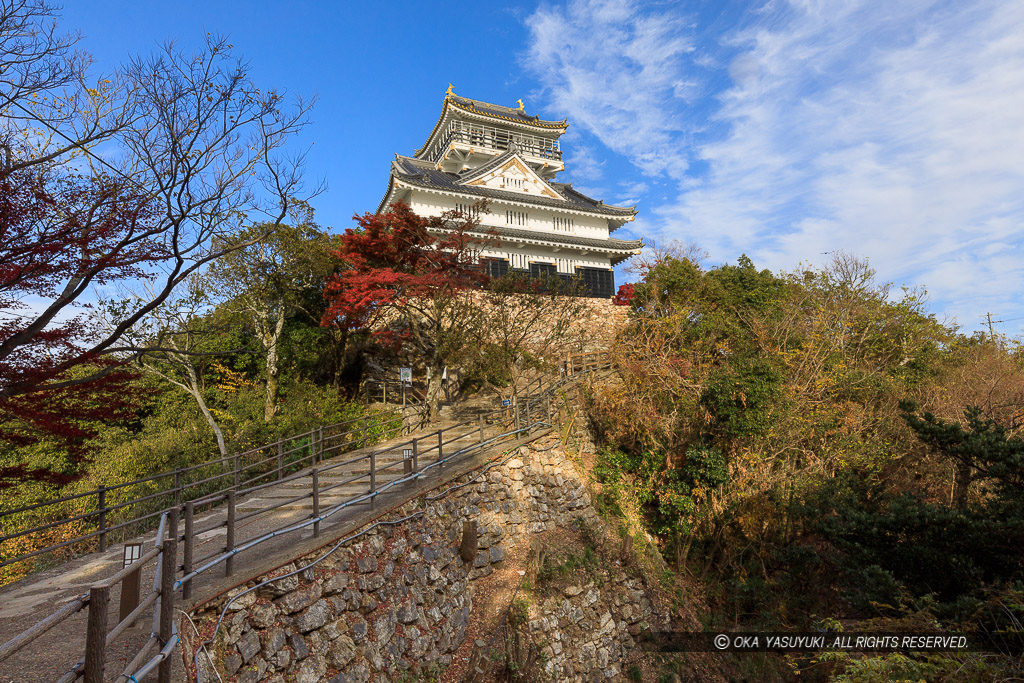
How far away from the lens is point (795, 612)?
1155 cm

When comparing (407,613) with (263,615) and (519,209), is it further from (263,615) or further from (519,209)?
(519,209)

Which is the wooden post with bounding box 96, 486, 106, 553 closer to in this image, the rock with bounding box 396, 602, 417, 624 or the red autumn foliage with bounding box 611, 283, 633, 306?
the rock with bounding box 396, 602, 417, 624

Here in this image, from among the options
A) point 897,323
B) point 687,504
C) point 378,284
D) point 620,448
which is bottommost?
point 687,504

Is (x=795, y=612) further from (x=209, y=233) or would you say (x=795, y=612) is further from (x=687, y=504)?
(x=209, y=233)

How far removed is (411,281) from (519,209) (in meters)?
13.0

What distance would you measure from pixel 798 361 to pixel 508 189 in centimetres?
1738

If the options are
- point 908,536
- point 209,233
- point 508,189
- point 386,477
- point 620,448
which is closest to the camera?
point 209,233

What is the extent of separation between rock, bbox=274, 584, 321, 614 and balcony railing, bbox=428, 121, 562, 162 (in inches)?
1210

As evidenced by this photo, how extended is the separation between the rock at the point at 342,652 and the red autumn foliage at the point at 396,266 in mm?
10273

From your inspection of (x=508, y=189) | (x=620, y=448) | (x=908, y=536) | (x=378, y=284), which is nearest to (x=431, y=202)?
(x=508, y=189)

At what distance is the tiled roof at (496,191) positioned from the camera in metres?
24.4

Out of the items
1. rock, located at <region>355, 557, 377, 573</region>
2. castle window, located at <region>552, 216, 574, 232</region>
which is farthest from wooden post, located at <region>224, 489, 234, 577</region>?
castle window, located at <region>552, 216, 574, 232</region>

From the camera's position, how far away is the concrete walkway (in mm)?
4527

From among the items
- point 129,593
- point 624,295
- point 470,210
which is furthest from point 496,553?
point 624,295
